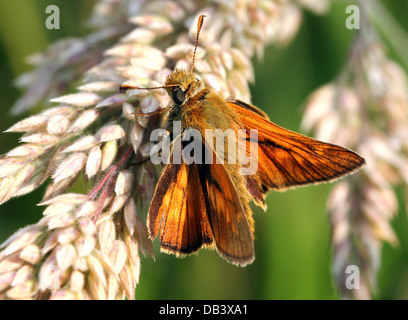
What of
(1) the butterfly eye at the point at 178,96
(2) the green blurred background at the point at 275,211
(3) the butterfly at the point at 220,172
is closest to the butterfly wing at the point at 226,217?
(3) the butterfly at the point at 220,172

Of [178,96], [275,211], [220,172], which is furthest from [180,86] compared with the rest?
[275,211]

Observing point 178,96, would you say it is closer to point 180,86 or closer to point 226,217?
point 180,86

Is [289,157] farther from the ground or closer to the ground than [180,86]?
closer to the ground

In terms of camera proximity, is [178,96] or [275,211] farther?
[275,211]

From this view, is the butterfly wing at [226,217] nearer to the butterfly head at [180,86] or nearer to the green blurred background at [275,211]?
the butterfly head at [180,86]

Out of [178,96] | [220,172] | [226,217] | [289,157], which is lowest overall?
[226,217]
